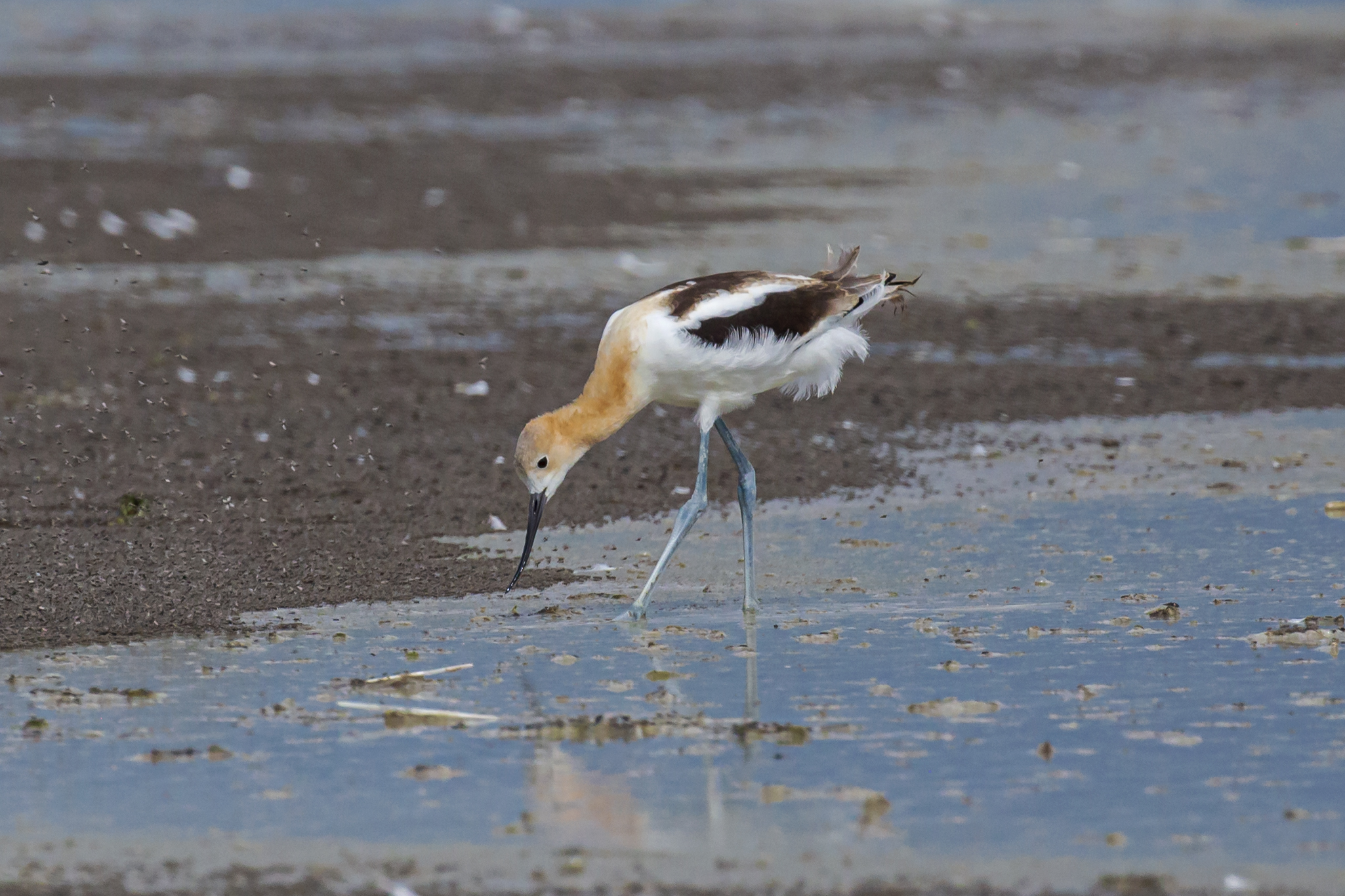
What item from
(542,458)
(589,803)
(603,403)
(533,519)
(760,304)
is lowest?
(589,803)

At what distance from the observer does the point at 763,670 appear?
645 centimetres

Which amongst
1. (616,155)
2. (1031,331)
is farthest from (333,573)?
(616,155)

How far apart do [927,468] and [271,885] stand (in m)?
5.57

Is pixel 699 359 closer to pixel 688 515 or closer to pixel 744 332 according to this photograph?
pixel 744 332

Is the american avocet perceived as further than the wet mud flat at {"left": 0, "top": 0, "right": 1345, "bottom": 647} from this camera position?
No

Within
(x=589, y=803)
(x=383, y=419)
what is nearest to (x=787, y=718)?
(x=589, y=803)

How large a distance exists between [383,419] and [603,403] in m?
3.64

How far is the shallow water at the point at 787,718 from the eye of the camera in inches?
197

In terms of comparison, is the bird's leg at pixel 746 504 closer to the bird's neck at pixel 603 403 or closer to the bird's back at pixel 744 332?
the bird's back at pixel 744 332

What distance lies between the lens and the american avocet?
723 cm

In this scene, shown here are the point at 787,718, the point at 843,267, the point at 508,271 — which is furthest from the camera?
the point at 508,271

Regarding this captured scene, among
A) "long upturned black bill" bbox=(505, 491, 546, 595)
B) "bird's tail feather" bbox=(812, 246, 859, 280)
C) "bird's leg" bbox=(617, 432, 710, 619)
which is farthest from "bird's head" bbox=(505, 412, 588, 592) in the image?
"bird's tail feather" bbox=(812, 246, 859, 280)

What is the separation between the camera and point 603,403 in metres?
7.33

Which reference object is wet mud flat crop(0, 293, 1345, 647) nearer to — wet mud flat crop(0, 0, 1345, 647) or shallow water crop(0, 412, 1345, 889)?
wet mud flat crop(0, 0, 1345, 647)
